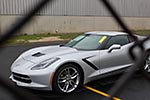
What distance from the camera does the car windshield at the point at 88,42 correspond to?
5180 mm

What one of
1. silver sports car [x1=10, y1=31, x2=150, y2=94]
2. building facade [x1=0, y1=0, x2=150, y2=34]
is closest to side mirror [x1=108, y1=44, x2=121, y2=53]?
silver sports car [x1=10, y1=31, x2=150, y2=94]

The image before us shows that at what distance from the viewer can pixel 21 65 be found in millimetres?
4648

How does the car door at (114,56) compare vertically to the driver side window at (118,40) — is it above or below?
below

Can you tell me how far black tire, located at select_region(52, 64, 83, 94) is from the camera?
14.4 feet

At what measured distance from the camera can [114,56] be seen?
203 inches

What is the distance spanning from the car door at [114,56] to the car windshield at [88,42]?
0.62ft

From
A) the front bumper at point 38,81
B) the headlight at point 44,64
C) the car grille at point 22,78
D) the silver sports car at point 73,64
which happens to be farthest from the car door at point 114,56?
the car grille at point 22,78

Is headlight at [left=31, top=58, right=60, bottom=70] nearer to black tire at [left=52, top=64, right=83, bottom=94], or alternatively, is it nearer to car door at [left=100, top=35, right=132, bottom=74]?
black tire at [left=52, top=64, right=83, bottom=94]

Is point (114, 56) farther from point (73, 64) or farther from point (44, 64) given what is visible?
point (44, 64)

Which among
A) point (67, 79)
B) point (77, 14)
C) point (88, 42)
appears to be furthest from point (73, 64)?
point (77, 14)

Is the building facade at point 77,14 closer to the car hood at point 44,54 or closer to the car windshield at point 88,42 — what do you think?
the car windshield at point 88,42

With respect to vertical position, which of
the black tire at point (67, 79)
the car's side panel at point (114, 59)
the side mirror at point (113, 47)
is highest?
the side mirror at point (113, 47)

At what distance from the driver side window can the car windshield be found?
15 centimetres

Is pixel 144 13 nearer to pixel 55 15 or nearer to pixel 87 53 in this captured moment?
pixel 55 15
